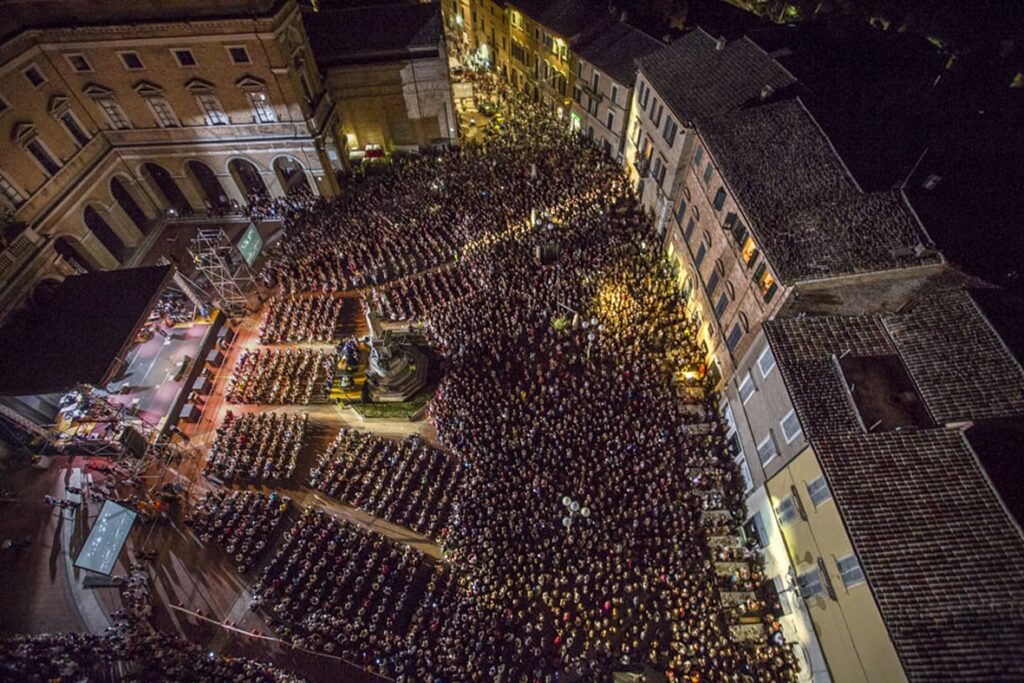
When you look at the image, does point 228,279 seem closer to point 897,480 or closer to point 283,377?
point 283,377

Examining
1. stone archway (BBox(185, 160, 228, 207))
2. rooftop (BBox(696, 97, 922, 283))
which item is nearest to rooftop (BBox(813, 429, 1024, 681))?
rooftop (BBox(696, 97, 922, 283))

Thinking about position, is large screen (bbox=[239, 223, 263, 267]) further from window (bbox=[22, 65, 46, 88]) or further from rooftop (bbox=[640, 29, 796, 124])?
rooftop (bbox=[640, 29, 796, 124])

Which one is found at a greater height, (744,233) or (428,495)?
(744,233)

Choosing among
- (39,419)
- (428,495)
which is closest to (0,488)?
(39,419)

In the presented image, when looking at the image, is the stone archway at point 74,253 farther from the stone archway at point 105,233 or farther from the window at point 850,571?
the window at point 850,571

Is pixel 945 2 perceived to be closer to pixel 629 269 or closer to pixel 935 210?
pixel 935 210

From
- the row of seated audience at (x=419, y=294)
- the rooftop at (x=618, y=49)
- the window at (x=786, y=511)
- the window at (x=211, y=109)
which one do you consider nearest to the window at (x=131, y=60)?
the window at (x=211, y=109)
